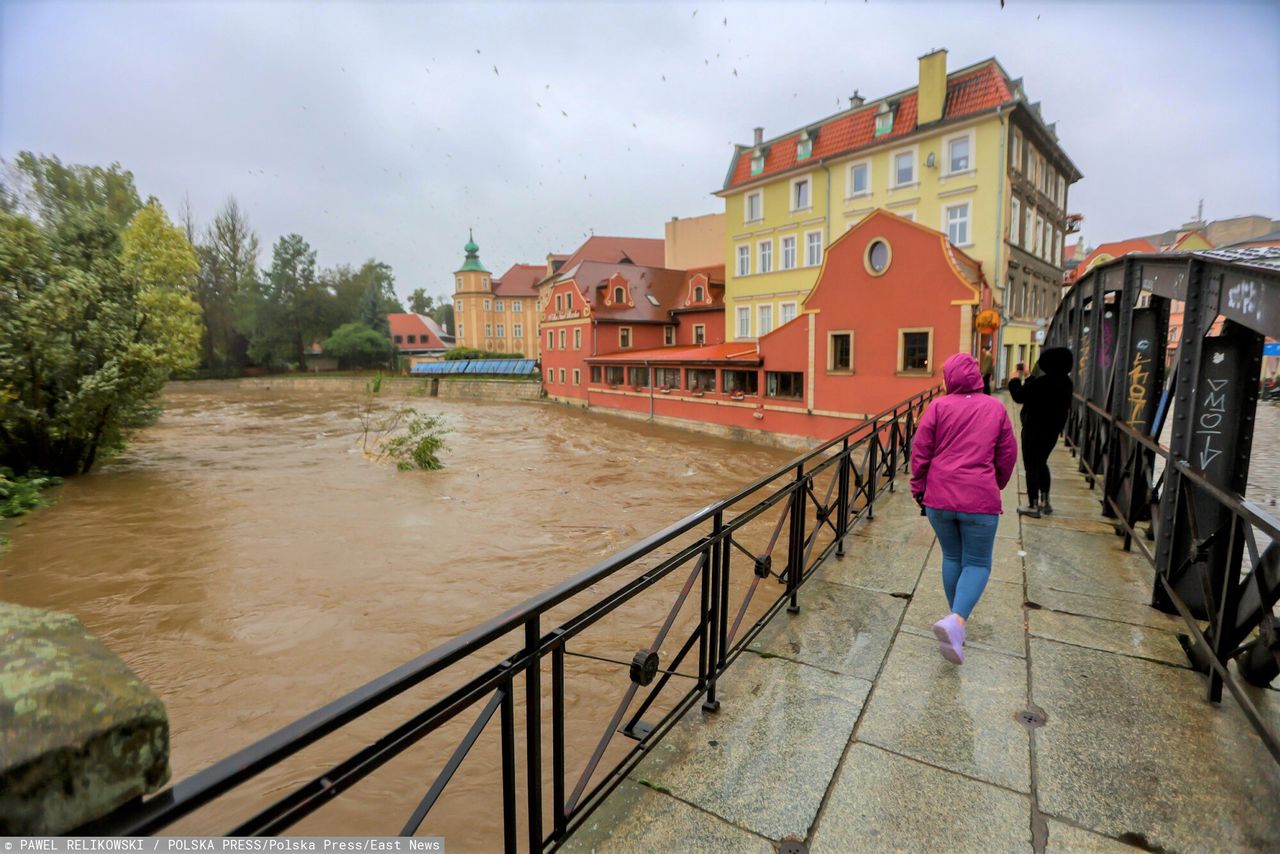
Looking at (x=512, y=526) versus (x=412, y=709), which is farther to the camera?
(x=512, y=526)

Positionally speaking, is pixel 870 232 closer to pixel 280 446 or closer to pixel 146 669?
pixel 146 669

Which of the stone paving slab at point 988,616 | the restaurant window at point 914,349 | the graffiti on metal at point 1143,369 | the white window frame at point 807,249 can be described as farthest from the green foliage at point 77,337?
the white window frame at point 807,249

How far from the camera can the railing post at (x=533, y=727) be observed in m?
1.99

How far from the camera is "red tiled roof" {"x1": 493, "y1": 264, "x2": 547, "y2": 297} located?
6675cm

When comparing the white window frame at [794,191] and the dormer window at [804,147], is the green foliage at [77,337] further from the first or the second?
the dormer window at [804,147]

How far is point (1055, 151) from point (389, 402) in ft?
139

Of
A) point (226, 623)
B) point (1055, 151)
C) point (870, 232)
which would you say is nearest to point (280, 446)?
point (226, 623)

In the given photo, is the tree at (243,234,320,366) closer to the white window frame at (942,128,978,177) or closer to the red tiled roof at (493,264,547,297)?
the red tiled roof at (493,264,547,297)

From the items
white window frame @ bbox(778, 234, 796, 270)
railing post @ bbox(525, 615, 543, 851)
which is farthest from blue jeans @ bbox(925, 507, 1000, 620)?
white window frame @ bbox(778, 234, 796, 270)

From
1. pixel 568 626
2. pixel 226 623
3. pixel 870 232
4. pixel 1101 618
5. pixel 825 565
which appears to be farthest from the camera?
pixel 870 232

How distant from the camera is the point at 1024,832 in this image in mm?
2273

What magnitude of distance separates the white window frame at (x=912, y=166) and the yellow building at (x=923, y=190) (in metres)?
0.04

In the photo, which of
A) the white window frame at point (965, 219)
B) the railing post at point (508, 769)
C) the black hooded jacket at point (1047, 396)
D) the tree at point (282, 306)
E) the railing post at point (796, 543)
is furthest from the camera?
the tree at point (282, 306)

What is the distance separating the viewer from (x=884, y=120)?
2455 cm
